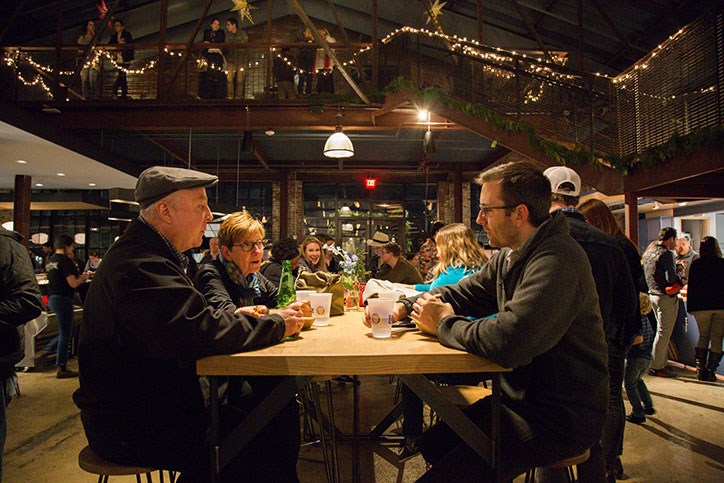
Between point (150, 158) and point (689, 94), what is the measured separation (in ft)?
39.1

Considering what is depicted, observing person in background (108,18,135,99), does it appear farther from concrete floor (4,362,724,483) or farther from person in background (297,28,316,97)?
concrete floor (4,362,724,483)

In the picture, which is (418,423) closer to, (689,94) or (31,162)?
(689,94)

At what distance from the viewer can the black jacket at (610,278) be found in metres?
2.28

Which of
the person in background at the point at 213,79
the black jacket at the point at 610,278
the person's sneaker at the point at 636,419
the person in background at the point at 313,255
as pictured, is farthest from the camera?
the person in background at the point at 213,79

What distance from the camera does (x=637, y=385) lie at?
158 inches

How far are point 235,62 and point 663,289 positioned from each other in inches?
371

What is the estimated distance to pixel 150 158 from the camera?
12.3 metres

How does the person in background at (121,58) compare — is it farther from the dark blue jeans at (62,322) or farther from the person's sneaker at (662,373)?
the person's sneaker at (662,373)

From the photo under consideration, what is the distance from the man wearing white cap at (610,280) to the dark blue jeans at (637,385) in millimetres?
1132

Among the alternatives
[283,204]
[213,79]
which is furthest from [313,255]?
[283,204]

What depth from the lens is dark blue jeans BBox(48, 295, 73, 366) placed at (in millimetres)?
5605

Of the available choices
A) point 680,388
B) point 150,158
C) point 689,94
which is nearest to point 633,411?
point 680,388

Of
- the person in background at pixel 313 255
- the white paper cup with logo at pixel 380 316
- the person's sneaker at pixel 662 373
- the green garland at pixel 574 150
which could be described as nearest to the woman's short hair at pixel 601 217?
the white paper cup with logo at pixel 380 316

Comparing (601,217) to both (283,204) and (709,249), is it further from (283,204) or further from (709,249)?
(283,204)
